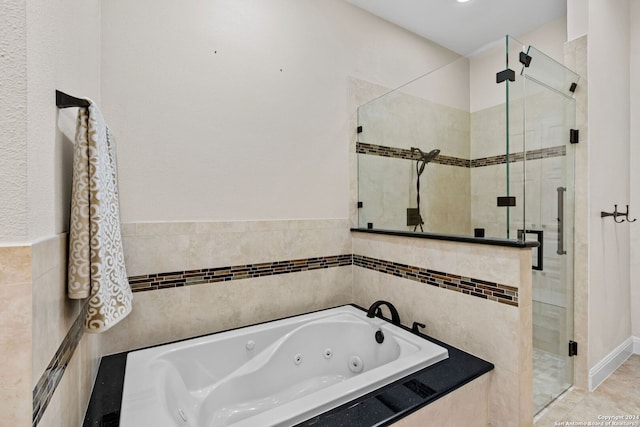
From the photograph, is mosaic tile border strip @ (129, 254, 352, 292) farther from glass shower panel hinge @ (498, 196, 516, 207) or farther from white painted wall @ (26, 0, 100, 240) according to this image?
glass shower panel hinge @ (498, 196, 516, 207)

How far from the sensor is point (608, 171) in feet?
6.97

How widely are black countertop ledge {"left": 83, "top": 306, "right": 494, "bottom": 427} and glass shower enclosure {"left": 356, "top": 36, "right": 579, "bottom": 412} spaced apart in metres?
0.52

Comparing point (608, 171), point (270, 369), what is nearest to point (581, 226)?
point (608, 171)

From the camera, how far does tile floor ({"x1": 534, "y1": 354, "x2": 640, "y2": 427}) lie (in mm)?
1671

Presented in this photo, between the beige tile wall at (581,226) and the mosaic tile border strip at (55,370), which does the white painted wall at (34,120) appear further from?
the beige tile wall at (581,226)

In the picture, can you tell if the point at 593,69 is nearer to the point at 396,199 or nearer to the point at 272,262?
the point at 396,199

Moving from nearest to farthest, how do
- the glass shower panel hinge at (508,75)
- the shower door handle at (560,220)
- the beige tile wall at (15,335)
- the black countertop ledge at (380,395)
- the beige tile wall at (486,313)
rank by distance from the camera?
1. the beige tile wall at (15,335)
2. the black countertop ledge at (380,395)
3. the beige tile wall at (486,313)
4. the glass shower panel hinge at (508,75)
5. the shower door handle at (560,220)

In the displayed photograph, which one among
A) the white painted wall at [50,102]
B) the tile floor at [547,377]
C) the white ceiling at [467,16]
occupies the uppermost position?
the white ceiling at [467,16]

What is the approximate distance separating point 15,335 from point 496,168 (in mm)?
2187

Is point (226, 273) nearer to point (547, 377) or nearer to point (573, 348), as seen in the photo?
point (547, 377)

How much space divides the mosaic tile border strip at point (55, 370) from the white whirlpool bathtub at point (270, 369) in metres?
0.34

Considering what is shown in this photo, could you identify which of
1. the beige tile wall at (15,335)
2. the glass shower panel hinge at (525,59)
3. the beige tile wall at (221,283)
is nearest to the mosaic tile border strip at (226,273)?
the beige tile wall at (221,283)

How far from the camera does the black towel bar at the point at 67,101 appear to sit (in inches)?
33.9

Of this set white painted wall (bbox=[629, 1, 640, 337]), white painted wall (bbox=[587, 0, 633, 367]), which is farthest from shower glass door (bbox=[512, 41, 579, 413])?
white painted wall (bbox=[629, 1, 640, 337])
